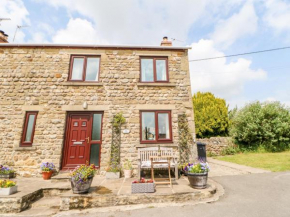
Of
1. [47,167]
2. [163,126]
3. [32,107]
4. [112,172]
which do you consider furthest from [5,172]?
[163,126]

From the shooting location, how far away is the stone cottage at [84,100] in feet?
21.0

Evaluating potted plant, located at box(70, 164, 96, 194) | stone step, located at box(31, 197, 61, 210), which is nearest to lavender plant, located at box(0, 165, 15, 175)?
stone step, located at box(31, 197, 61, 210)

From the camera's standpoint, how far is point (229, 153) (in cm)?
1308

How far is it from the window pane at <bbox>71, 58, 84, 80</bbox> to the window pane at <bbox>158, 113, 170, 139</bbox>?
4234 millimetres

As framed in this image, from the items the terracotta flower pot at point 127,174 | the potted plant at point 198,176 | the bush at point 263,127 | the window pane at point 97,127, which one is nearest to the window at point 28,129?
the window pane at point 97,127

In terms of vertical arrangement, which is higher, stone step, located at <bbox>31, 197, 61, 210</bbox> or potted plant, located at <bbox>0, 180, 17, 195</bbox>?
potted plant, located at <bbox>0, 180, 17, 195</bbox>

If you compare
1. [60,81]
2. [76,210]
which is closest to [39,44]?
[60,81]

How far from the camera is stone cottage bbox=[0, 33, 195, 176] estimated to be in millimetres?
6402

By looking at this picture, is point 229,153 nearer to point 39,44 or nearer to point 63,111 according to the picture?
point 63,111

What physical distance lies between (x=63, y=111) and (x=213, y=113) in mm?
13745

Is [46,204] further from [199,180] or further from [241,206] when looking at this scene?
[241,206]

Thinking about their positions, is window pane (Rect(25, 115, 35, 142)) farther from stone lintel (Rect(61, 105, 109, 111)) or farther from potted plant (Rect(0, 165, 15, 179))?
stone lintel (Rect(61, 105, 109, 111))

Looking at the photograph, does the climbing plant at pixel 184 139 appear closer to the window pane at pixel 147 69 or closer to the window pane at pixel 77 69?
the window pane at pixel 147 69

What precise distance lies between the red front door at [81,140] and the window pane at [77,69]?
1.81 metres
